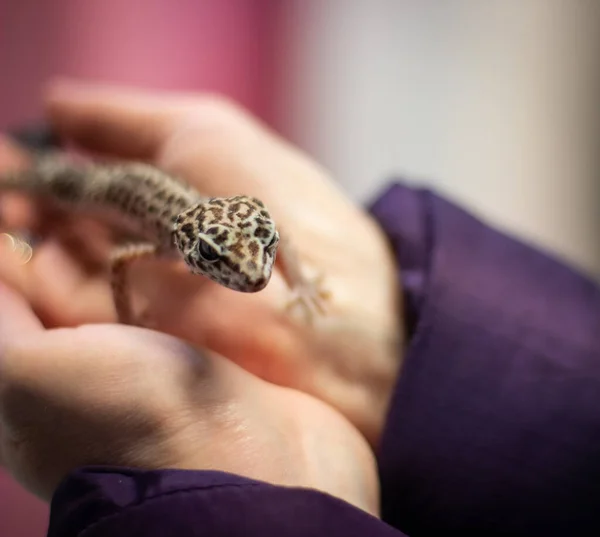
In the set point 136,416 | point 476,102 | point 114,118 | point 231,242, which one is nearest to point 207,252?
point 231,242

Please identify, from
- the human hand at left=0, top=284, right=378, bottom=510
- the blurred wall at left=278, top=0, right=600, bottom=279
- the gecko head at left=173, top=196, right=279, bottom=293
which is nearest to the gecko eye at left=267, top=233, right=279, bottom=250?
the gecko head at left=173, top=196, right=279, bottom=293

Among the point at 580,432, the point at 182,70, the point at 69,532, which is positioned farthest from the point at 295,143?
the point at 69,532

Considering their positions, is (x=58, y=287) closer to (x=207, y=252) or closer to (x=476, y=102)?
(x=207, y=252)

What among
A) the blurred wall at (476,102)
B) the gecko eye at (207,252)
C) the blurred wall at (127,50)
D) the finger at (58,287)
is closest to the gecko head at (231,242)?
the gecko eye at (207,252)

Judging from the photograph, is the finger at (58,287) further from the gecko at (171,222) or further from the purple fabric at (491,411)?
the purple fabric at (491,411)

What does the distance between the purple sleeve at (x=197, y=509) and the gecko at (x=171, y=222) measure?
309 millimetres

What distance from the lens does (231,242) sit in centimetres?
108

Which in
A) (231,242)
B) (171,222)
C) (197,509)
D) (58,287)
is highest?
(231,242)

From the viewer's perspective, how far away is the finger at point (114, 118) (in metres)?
1.91

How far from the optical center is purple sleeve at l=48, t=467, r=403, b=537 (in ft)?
2.88

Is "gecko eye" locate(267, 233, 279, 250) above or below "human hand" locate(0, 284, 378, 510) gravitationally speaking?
above

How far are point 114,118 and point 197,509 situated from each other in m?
1.40

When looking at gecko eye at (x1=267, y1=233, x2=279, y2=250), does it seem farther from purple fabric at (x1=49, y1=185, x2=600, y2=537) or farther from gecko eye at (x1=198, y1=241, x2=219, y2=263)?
purple fabric at (x1=49, y1=185, x2=600, y2=537)

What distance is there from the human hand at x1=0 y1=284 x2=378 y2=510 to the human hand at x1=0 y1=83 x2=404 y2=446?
18 cm
